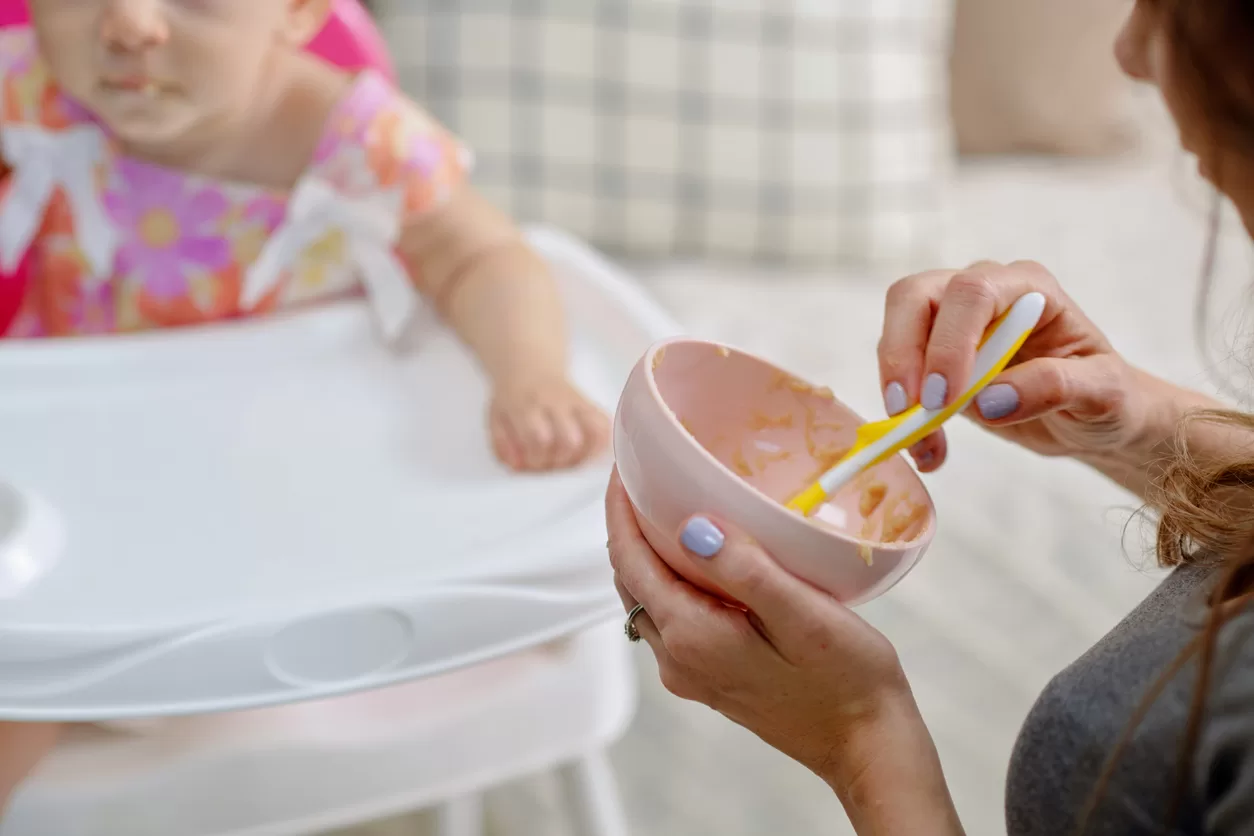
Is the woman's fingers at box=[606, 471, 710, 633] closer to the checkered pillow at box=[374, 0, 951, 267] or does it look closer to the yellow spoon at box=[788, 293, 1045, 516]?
the yellow spoon at box=[788, 293, 1045, 516]

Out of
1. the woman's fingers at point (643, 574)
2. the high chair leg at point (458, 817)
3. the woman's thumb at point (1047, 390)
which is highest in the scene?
the woman's thumb at point (1047, 390)

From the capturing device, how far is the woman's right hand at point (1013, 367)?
0.49m

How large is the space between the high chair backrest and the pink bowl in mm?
468

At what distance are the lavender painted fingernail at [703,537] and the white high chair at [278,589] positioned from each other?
163mm

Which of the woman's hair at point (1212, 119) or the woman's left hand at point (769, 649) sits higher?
the woman's hair at point (1212, 119)

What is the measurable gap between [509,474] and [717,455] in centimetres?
16

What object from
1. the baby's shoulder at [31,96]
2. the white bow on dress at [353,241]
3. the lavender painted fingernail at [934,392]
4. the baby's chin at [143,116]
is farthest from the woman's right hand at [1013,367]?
the baby's shoulder at [31,96]

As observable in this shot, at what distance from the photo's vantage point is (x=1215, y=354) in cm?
107

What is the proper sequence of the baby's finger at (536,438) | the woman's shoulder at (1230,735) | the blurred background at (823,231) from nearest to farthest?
1. the woman's shoulder at (1230,735)
2. the baby's finger at (536,438)
3. the blurred background at (823,231)

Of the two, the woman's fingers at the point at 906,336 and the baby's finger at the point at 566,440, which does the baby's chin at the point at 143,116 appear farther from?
the woman's fingers at the point at 906,336

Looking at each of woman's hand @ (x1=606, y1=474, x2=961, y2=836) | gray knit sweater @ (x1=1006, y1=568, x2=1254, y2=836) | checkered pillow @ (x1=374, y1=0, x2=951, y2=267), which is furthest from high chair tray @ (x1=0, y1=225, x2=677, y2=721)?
checkered pillow @ (x1=374, y1=0, x2=951, y2=267)

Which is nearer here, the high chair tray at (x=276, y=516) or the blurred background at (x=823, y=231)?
the high chair tray at (x=276, y=516)

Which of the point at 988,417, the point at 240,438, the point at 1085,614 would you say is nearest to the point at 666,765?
the point at 1085,614

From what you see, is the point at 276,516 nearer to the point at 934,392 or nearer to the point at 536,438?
the point at 536,438
